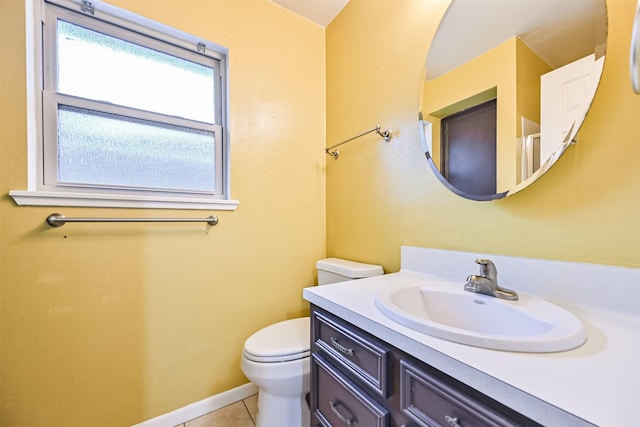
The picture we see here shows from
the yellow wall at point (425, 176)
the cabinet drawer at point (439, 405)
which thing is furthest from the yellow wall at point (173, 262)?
the cabinet drawer at point (439, 405)

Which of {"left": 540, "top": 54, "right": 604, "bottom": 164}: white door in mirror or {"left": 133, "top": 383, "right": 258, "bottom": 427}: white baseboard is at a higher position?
{"left": 540, "top": 54, "right": 604, "bottom": 164}: white door in mirror

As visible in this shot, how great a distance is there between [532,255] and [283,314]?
1284 millimetres

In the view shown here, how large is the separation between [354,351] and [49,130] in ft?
4.89

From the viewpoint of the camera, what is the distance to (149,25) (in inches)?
50.1

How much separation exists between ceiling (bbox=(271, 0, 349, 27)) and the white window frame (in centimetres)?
53

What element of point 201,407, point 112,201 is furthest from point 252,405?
point 112,201

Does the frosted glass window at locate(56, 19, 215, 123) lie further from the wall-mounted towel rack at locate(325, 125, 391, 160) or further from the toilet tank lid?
the toilet tank lid

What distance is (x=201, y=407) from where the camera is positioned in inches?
52.3

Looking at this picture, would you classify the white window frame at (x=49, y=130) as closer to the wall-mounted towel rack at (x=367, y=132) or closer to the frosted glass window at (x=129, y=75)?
the frosted glass window at (x=129, y=75)

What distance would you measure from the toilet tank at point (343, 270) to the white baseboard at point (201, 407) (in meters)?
0.74

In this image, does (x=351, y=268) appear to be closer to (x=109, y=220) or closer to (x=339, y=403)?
(x=339, y=403)

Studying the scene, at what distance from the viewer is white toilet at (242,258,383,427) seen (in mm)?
1062

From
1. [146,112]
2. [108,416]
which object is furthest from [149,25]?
[108,416]

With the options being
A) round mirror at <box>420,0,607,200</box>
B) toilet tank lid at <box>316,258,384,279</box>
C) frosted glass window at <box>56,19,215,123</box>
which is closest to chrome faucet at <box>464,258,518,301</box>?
round mirror at <box>420,0,607,200</box>
